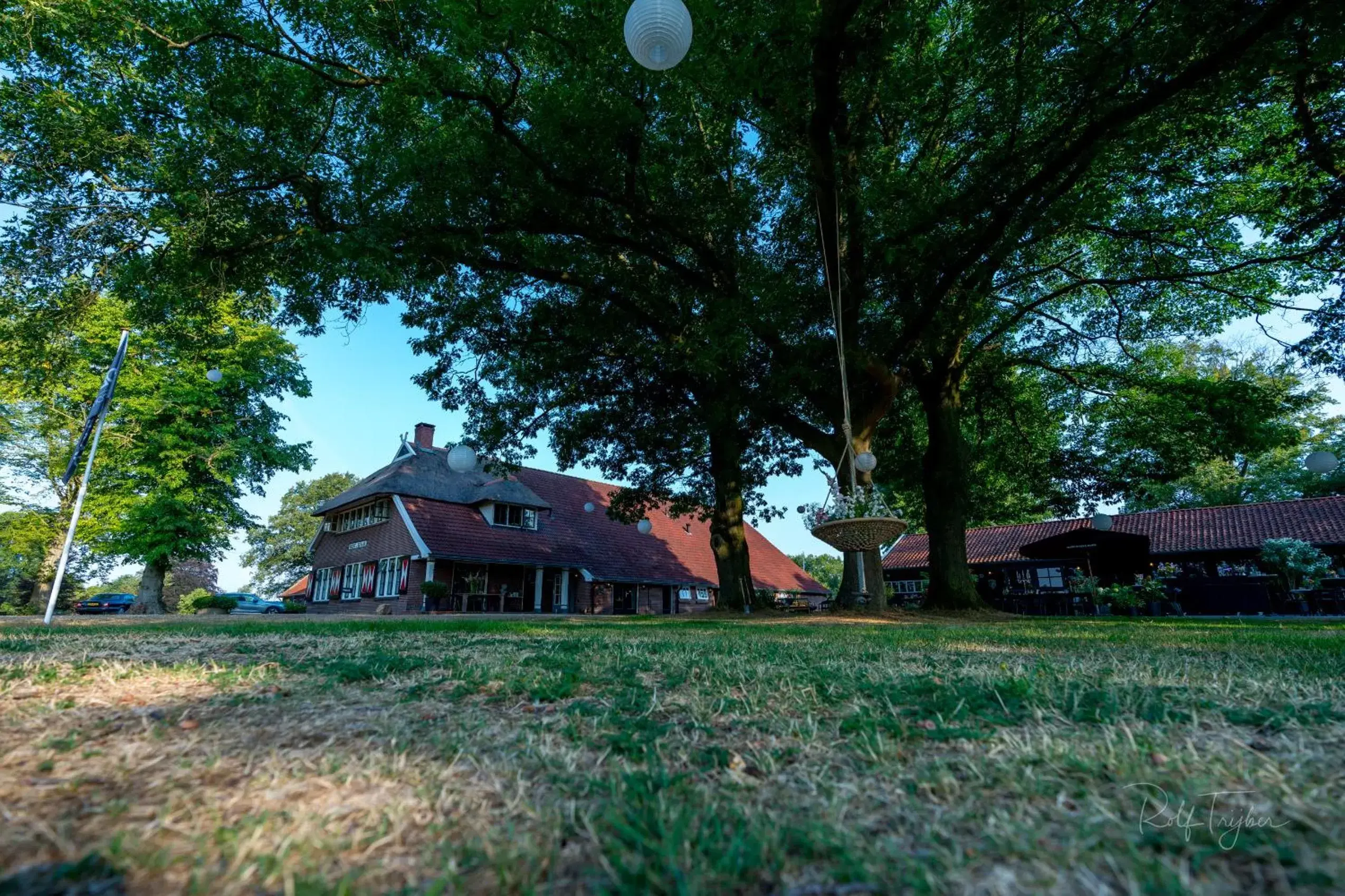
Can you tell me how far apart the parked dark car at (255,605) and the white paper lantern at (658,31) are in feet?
105

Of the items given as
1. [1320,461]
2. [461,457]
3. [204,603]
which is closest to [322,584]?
[204,603]

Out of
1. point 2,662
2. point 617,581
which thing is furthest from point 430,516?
point 2,662

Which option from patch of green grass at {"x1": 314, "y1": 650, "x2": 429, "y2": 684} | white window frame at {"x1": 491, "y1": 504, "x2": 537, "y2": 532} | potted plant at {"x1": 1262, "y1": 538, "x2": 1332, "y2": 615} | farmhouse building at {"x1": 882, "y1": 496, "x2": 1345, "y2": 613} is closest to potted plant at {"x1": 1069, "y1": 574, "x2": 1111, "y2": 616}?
farmhouse building at {"x1": 882, "y1": 496, "x2": 1345, "y2": 613}

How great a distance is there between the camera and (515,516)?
25.7m

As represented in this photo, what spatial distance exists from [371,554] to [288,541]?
2766cm

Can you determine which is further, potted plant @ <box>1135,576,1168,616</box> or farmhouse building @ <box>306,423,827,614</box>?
farmhouse building @ <box>306,423,827,614</box>

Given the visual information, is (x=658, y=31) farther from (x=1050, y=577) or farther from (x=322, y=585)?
(x=322, y=585)

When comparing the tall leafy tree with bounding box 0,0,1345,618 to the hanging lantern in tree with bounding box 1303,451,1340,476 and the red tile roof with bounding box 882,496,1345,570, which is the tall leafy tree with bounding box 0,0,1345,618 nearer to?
the hanging lantern in tree with bounding box 1303,451,1340,476

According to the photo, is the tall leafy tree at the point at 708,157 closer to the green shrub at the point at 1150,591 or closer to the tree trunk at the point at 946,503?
the tree trunk at the point at 946,503

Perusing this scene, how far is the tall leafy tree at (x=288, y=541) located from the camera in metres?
45.0

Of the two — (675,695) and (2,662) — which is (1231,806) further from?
(2,662)

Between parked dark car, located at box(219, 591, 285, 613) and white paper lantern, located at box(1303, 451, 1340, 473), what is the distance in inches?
1454

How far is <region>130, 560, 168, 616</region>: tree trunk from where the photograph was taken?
2095 centimetres

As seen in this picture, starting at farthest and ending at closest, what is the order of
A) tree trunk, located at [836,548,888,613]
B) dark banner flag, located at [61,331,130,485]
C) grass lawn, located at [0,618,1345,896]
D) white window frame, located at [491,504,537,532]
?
white window frame, located at [491,504,537,532] → tree trunk, located at [836,548,888,613] → dark banner flag, located at [61,331,130,485] → grass lawn, located at [0,618,1345,896]
